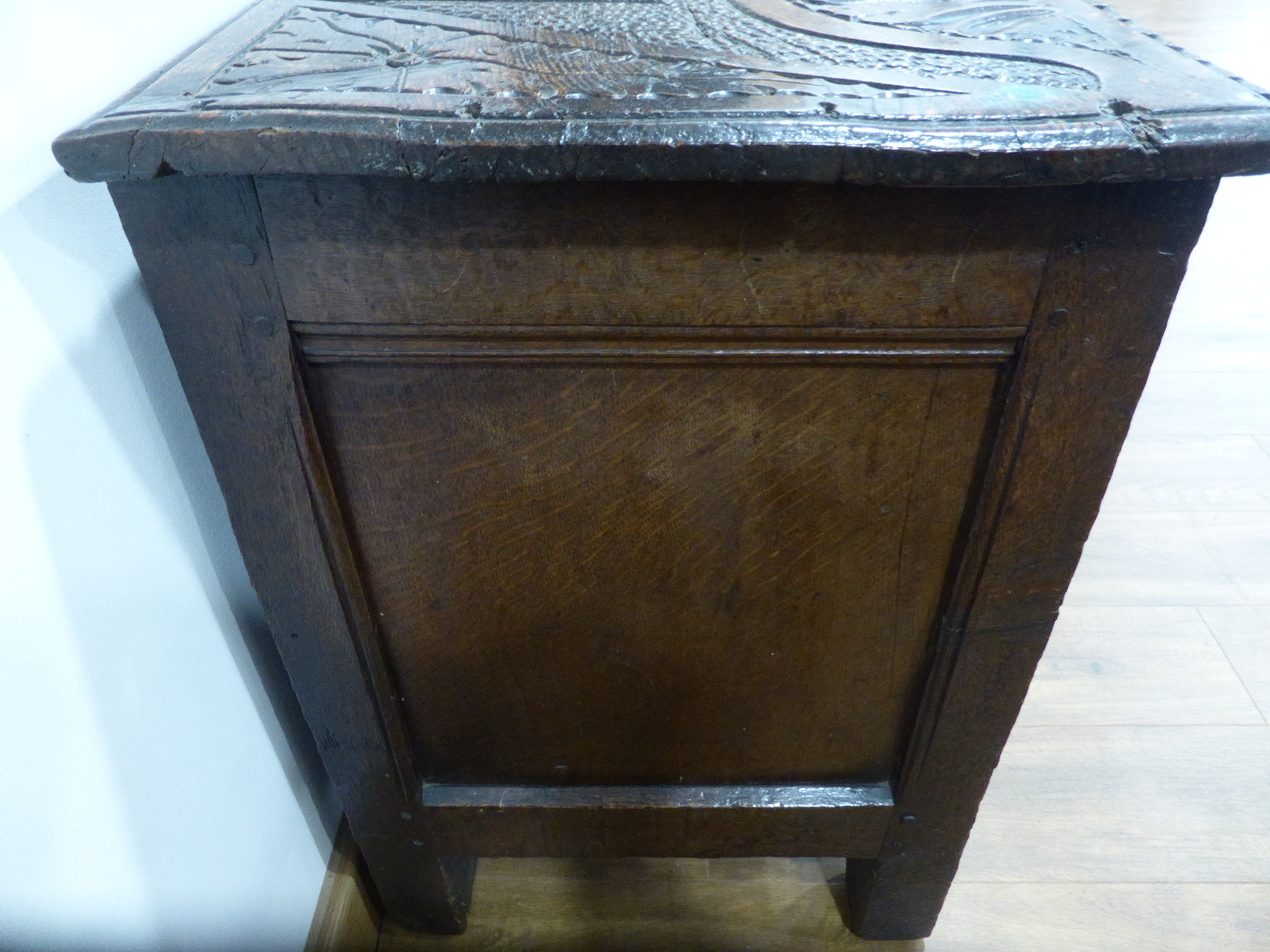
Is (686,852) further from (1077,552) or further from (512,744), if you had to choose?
(1077,552)

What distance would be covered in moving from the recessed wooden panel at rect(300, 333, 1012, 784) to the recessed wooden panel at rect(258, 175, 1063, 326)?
4 centimetres

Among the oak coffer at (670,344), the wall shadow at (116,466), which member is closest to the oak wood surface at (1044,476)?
the oak coffer at (670,344)

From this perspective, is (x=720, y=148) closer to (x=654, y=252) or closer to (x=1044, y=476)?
(x=654, y=252)

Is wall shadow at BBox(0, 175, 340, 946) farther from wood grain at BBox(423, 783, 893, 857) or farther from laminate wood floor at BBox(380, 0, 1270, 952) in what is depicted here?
laminate wood floor at BBox(380, 0, 1270, 952)

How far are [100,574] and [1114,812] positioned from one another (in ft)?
3.50

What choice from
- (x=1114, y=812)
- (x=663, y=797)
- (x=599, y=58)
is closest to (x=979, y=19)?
(x=599, y=58)

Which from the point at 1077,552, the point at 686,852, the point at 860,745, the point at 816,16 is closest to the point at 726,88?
the point at 816,16

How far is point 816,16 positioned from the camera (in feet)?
2.02

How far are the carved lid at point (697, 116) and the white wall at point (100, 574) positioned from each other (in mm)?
63

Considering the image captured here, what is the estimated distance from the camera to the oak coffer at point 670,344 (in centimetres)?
44

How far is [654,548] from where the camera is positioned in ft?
2.06

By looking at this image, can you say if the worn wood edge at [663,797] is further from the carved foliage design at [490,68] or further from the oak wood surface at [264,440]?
the carved foliage design at [490,68]

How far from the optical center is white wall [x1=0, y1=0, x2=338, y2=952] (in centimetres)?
47

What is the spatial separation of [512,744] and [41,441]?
16.6 inches
